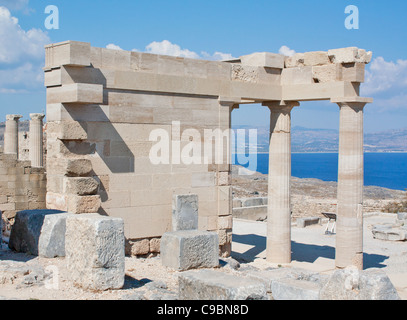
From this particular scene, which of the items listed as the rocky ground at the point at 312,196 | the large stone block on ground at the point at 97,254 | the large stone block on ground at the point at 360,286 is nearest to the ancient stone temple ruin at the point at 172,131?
the large stone block on ground at the point at 97,254

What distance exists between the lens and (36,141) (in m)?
23.5

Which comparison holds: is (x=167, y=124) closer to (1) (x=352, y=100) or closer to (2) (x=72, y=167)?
(2) (x=72, y=167)

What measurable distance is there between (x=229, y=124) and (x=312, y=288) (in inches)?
258

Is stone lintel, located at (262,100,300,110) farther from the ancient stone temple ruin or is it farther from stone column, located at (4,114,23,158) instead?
stone column, located at (4,114,23,158)

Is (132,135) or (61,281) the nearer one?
(61,281)

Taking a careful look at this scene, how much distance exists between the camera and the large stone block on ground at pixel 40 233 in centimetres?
953

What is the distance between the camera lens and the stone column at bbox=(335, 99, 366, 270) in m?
13.6

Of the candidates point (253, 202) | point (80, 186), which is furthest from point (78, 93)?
point (253, 202)

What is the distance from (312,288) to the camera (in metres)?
7.81

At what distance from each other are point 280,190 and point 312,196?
25.3 m

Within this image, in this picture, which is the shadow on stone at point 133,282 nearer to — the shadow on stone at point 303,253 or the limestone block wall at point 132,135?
the limestone block wall at point 132,135

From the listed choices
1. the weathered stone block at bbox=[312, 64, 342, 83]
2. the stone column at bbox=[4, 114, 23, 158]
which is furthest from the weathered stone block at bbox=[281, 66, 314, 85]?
the stone column at bbox=[4, 114, 23, 158]
